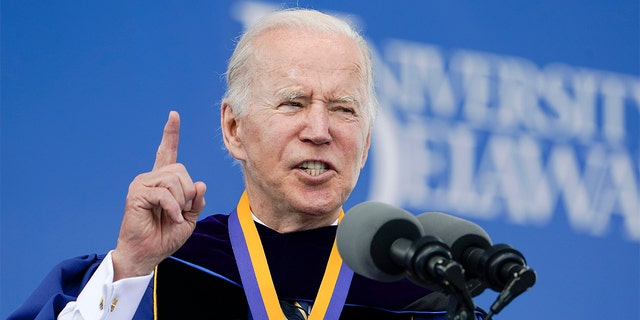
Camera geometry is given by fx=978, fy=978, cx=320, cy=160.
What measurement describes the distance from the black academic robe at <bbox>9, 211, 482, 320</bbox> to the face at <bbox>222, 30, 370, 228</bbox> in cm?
12

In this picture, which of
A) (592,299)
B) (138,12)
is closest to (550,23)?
(592,299)

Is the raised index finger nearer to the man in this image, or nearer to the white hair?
the man

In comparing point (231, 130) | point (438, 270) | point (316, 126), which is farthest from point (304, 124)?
point (438, 270)

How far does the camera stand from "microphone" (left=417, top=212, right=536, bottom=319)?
1751 mm

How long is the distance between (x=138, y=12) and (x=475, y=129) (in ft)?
5.72

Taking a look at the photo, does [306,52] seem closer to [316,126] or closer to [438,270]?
[316,126]

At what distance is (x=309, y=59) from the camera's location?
9.80 ft

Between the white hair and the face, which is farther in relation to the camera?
the white hair

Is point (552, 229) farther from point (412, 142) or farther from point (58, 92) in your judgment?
point (58, 92)

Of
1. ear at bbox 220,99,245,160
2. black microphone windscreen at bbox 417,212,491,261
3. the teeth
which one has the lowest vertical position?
black microphone windscreen at bbox 417,212,491,261

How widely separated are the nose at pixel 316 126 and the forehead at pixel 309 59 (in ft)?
0.27

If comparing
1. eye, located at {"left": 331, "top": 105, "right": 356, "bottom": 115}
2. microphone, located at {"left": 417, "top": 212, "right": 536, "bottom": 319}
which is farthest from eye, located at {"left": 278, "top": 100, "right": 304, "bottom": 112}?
microphone, located at {"left": 417, "top": 212, "right": 536, "bottom": 319}

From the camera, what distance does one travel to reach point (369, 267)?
186 cm

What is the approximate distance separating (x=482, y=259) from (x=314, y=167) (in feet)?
3.66
